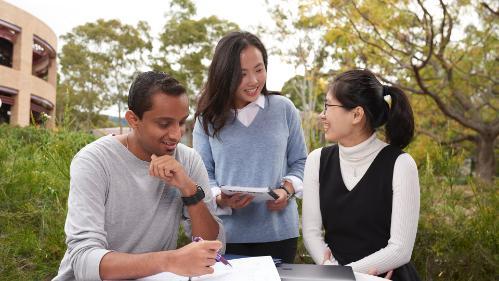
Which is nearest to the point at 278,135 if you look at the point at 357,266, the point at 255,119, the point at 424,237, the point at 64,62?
the point at 255,119

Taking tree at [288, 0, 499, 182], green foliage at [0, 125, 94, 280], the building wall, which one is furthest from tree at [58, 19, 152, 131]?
green foliage at [0, 125, 94, 280]

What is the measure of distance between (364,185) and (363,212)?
96mm

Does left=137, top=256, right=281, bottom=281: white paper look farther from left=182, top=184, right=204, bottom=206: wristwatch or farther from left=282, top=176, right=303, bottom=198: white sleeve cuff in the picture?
left=282, top=176, right=303, bottom=198: white sleeve cuff

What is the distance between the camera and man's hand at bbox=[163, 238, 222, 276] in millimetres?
1272

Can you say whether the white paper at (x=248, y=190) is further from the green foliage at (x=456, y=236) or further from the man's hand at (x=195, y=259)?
the green foliage at (x=456, y=236)

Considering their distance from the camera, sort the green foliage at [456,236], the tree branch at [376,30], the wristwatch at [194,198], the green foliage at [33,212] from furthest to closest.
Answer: the tree branch at [376,30] < the green foliage at [456,236] < the green foliage at [33,212] < the wristwatch at [194,198]

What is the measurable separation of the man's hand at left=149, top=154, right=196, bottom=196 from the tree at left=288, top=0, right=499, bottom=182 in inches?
325

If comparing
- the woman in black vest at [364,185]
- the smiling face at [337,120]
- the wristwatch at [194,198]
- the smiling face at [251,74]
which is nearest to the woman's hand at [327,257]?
the woman in black vest at [364,185]

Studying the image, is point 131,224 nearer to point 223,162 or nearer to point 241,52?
point 223,162

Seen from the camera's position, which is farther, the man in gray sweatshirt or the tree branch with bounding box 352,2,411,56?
the tree branch with bounding box 352,2,411,56

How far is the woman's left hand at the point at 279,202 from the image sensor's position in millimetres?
2191

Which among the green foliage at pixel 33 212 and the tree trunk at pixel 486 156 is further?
the tree trunk at pixel 486 156

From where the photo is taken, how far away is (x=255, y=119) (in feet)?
7.66

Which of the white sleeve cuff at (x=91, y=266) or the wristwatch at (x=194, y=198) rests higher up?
the wristwatch at (x=194, y=198)
